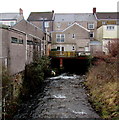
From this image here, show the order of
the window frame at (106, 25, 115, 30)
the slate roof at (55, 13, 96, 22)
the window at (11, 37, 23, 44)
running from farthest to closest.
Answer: the slate roof at (55, 13, 96, 22)
the window frame at (106, 25, 115, 30)
the window at (11, 37, 23, 44)

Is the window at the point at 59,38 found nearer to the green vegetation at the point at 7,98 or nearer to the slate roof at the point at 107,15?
the slate roof at the point at 107,15

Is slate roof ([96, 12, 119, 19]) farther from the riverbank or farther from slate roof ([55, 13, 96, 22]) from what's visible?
the riverbank

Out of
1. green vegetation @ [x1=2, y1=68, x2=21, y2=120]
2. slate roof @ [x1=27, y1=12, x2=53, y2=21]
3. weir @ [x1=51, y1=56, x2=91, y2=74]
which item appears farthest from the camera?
slate roof @ [x1=27, y1=12, x2=53, y2=21]

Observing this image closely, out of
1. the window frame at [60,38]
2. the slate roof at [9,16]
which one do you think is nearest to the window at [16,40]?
the window frame at [60,38]

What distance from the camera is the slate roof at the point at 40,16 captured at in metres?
41.0

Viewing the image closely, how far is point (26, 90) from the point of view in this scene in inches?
472

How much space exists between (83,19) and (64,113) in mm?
34523

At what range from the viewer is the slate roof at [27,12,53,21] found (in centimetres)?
4100

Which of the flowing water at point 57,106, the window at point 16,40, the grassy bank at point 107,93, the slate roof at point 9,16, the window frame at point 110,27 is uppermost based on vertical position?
the slate roof at point 9,16

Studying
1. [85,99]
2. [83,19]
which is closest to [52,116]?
[85,99]

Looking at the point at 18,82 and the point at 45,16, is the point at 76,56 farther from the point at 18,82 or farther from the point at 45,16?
the point at 45,16

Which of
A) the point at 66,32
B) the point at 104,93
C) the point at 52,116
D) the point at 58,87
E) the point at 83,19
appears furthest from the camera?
the point at 83,19

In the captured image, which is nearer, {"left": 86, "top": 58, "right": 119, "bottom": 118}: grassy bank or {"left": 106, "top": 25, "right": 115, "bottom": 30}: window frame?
{"left": 86, "top": 58, "right": 119, "bottom": 118}: grassy bank

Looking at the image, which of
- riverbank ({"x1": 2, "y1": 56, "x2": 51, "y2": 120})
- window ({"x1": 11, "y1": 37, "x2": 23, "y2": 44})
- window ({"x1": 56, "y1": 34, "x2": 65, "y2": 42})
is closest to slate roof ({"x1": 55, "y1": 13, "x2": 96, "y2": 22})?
window ({"x1": 56, "y1": 34, "x2": 65, "y2": 42})
